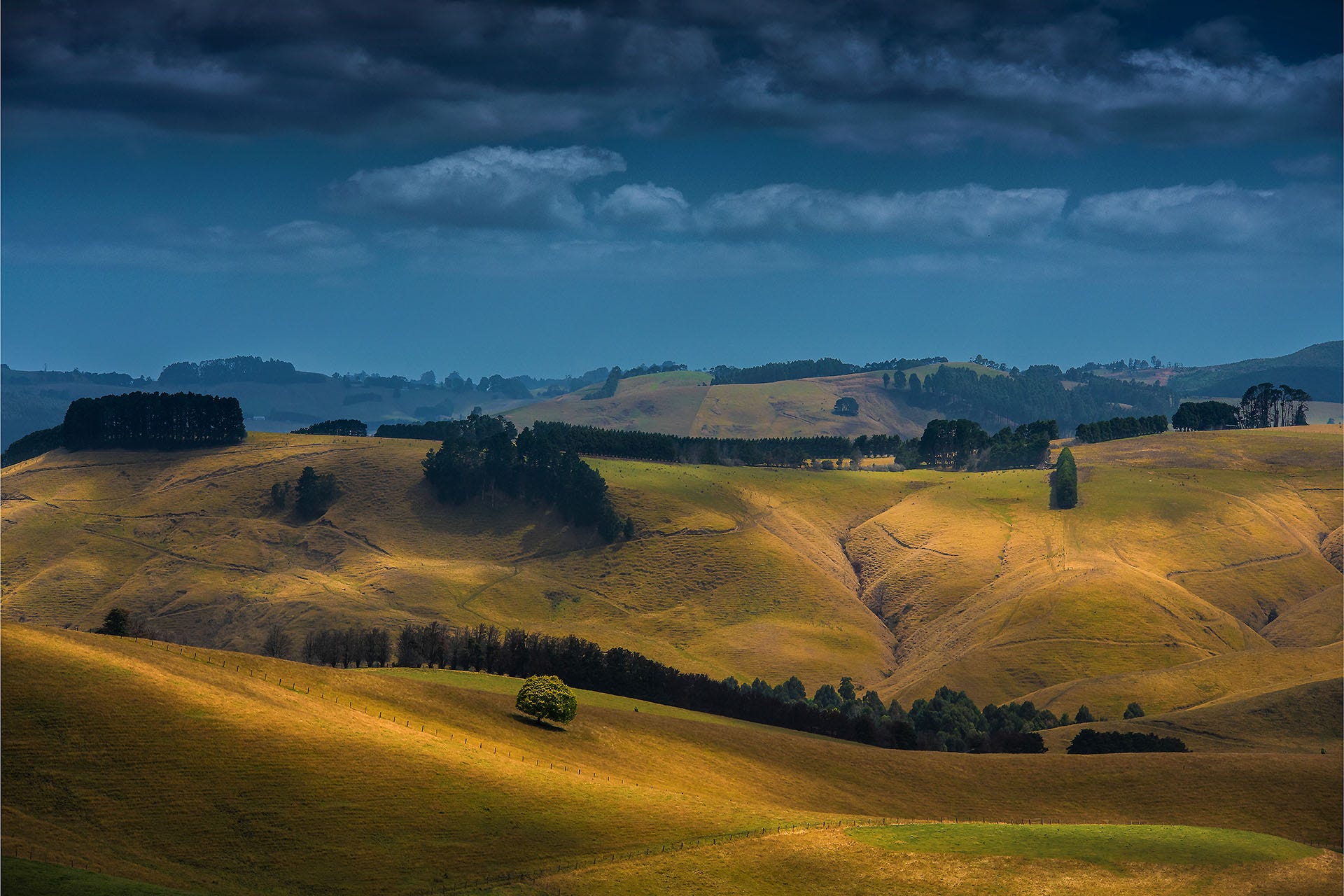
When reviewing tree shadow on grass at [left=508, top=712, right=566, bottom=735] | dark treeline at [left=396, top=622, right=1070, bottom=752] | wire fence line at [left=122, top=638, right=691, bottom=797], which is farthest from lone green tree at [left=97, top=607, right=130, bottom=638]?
tree shadow on grass at [left=508, top=712, right=566, bottom=735]

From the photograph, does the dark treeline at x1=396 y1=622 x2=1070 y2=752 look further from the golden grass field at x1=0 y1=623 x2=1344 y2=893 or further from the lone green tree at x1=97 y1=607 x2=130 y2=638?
the golden grass field at x1=0 y1=623 x2=1344 y2=893

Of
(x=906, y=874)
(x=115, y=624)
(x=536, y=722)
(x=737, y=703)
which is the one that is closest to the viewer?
(x=906, y=874)

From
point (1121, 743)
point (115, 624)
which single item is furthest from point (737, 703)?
point (115, 624)

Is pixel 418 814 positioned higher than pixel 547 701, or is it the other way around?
pixel 418 814

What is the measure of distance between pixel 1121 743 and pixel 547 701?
76129mm

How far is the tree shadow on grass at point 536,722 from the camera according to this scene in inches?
3991

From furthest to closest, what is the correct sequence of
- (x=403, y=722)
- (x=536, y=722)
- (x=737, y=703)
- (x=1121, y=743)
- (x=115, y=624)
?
(x=737, y=703) < (x=1121, y=743) < (x=115, y=624) < (x=536, y=722) < (x=403, y=722)

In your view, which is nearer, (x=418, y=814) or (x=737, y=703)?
(x=418, y=814)

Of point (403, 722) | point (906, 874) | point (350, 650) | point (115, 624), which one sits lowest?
point (350, 650)

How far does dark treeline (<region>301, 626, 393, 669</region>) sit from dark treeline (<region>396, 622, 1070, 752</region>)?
4.05 metres

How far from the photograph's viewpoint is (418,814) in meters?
69.3

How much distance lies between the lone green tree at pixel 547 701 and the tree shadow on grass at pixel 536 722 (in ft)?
1.10

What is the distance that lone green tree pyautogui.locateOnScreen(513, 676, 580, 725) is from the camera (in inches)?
4013

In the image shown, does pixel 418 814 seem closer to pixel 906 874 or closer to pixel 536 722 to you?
pixel 906 874
